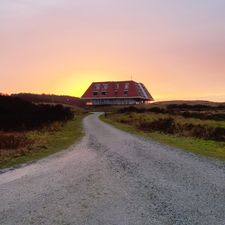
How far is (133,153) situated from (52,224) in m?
9.99

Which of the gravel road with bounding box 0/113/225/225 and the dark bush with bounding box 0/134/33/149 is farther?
the dark bush with bounding box 0/134/33/149

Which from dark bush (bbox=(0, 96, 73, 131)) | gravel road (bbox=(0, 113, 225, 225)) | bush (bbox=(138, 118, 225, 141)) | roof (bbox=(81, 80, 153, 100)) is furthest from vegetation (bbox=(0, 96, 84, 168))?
roof (bbox=(81, 80, 153, 100))

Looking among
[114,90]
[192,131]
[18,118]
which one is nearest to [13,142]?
[18,118]

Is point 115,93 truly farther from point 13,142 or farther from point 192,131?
point 13,142

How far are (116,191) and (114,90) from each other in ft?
338

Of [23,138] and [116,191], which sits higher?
[23,138]

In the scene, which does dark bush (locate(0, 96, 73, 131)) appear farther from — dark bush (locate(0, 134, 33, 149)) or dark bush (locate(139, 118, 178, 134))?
dark bush (locate(139, 118, 178, 134))

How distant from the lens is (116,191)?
9398 millimetres

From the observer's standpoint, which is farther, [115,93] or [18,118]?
[115,93]

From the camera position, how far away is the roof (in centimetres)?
10988

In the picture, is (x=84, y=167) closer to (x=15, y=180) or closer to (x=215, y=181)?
(x=15, y=180)

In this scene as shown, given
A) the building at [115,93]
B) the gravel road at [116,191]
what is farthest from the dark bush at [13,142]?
the building at [115,93]

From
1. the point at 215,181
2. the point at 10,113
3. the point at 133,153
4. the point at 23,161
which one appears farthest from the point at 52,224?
the point at 10,113

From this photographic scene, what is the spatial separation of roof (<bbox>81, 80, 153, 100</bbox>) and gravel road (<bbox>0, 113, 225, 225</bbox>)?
3730 inches
